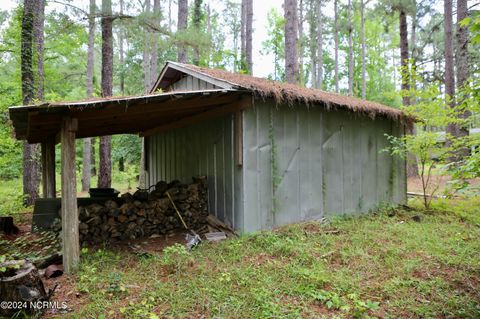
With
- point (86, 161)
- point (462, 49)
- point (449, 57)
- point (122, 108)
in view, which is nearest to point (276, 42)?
point (449, 57)

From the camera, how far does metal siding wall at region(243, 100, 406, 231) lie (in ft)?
16.7

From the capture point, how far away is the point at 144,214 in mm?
5227

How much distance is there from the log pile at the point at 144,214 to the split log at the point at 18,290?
6.35 feet

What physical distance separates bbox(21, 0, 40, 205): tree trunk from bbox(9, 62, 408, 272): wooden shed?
1.57 m

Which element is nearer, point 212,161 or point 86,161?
point 212,161

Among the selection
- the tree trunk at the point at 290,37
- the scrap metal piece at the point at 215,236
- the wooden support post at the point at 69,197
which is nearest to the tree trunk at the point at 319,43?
the tree trunk at the point at 290,37

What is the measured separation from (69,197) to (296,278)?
3.03 m

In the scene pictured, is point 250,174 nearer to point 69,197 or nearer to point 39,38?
point 69,197

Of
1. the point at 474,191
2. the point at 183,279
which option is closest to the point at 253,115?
the point at 183,279

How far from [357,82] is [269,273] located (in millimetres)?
23354

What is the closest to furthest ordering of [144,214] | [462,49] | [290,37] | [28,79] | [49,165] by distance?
[144,214], [49,165], [28,79], [290,37], [462,49]

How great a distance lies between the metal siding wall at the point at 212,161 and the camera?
5172mm

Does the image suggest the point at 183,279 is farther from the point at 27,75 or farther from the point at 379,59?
the point at 379,59

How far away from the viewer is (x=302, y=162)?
569 cm
